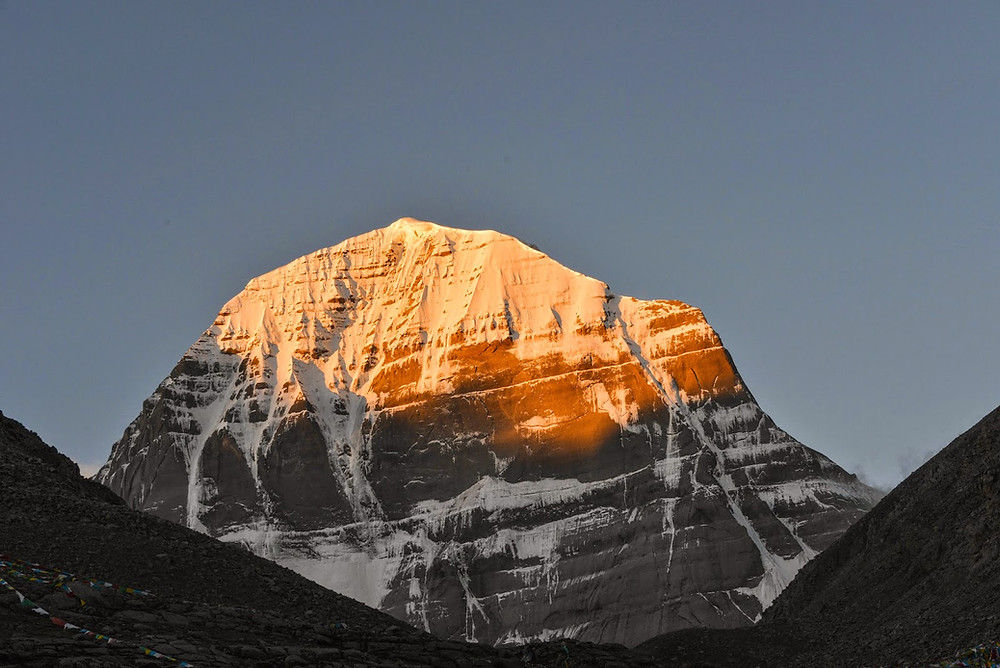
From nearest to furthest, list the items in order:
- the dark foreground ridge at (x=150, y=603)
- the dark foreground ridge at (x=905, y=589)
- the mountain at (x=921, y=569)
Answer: the dark foreground ridge at (x=150, y=603)
the dark foreground ridge at (x=905, y=589)
the mountain at (x=921, y=569)

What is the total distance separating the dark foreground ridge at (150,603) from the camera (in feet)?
141

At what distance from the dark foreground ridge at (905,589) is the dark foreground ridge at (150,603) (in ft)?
52.9

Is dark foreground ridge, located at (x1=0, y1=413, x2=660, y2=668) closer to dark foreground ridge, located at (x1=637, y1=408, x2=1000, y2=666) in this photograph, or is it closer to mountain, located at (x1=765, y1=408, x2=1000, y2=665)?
dark foreground ridge, located at (x1=637, y1=408, x2=1000, y2=666)

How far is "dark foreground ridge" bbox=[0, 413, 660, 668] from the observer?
141 ft

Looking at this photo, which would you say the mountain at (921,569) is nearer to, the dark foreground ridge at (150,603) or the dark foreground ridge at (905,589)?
the dark foreground ridge at (905,589)

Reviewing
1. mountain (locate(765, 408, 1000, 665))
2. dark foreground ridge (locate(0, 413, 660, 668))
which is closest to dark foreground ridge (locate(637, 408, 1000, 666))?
mountain (locate(765, 408, 1000, 665))

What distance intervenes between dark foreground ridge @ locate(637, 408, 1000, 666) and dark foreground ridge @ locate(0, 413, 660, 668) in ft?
52.9

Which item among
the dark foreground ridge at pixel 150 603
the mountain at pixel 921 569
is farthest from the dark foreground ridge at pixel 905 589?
the dark foreground ridge at pixel 150 603

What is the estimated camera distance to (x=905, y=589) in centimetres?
8238

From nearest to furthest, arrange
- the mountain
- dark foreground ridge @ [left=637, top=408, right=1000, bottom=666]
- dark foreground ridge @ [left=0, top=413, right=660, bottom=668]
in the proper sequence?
dark foreground ridge @ [left=0, top=413, right=660, bottom=668] → dark foreground ridge @ [left=637, top=408, right=1000, bottom=666] → the mountain

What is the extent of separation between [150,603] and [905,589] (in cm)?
4590

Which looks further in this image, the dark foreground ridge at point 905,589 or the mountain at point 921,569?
the mountain at point 921,569

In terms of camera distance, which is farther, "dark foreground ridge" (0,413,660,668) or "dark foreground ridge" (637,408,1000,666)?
"dark foreground ridge" (637,408,1000,666)

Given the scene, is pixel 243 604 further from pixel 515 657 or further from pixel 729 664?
pixel 729 664
